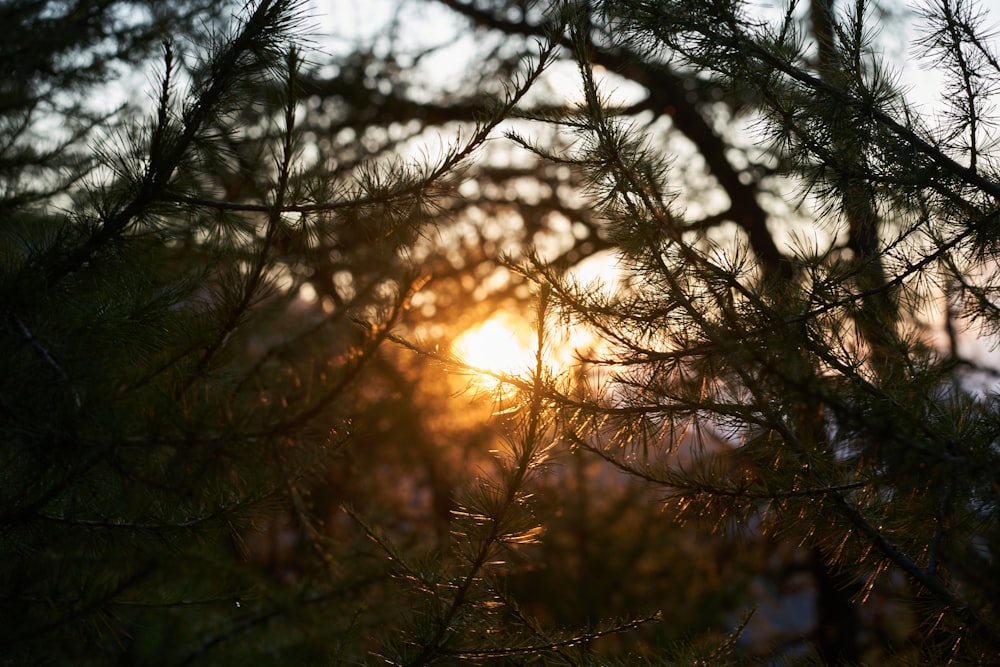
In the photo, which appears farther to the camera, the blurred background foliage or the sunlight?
the sunlight

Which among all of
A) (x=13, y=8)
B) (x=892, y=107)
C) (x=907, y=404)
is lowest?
(x=907, y=404)

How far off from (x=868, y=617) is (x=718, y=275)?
9.74 metres

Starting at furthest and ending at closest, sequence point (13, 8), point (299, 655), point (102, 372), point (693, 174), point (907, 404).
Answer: point (693, 174)
point (299, 655)
point (13, 8)
point (907, 404)
point (102, 372)

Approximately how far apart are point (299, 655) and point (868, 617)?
8493 mm

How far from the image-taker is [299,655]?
411cm

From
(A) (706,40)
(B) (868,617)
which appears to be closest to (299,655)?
(A) (706,40)

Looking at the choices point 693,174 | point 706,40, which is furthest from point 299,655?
point 693,174

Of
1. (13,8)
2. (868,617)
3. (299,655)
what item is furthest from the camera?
(868,617)

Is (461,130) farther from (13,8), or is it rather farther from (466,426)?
(466,426)

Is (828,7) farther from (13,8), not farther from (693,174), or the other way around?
(693,174)

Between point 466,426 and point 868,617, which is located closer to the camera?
point 466,426

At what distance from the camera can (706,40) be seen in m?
2.07

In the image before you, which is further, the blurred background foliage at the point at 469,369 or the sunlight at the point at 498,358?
the sunlight at the point at 498,358

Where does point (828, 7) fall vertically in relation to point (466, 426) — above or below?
below
